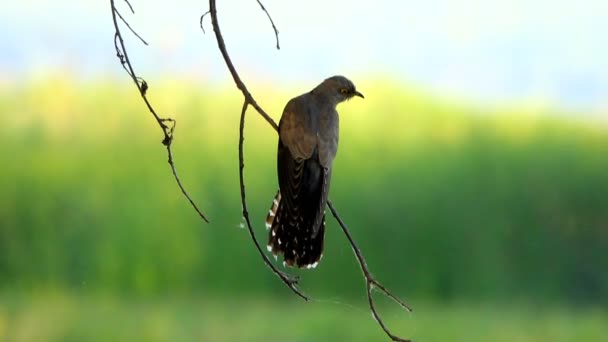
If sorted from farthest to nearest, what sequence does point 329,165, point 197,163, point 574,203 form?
point 574,203 < point 197,163 < point 329,165

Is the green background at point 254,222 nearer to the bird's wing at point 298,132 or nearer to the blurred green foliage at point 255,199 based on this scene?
the blurred green foliage at point 255,199

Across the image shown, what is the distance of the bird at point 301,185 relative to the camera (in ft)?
4.31

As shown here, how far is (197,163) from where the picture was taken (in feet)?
9.86

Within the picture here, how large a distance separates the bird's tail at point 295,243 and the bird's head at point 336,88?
19 centimetres

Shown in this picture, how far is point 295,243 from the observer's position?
131 cm

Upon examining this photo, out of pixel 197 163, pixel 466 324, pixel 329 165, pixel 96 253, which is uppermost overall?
pixel 329 165

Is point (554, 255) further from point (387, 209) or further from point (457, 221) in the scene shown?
point (387, 209)

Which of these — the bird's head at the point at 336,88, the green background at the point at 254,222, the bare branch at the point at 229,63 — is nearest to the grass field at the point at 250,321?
the green background at the point at 254,222

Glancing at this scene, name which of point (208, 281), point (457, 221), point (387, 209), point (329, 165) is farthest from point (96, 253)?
point (329, 165)

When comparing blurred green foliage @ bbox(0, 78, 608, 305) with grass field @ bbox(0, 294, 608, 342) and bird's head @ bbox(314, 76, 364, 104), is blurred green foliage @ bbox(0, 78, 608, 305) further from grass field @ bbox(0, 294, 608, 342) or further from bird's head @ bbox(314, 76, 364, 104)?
bird's head @ bbox(314, 76, 364, 104)

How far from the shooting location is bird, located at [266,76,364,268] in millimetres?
1312

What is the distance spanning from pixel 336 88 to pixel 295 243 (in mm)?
245

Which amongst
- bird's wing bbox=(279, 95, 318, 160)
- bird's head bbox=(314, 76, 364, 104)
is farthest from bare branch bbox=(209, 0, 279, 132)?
bird's head bbox=(314, 76, 364, 104)

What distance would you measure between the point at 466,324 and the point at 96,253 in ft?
3.70
